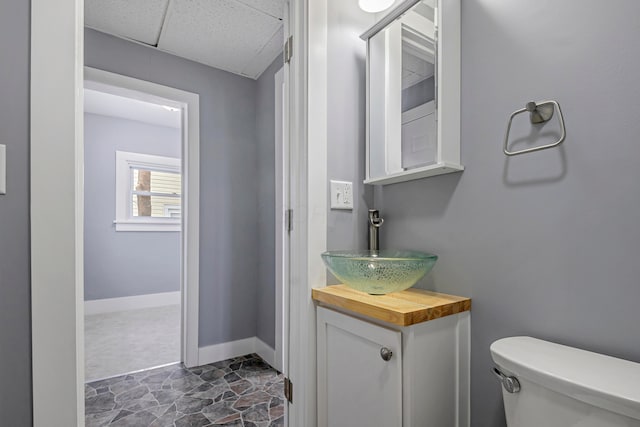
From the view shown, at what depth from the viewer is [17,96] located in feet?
2.71

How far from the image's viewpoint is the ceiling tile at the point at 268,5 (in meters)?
1.81

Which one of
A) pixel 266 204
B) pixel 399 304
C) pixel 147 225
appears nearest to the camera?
pixel 399 304

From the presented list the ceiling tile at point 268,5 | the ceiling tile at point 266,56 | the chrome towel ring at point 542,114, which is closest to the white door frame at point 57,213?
the ceiling tile at point 268,5

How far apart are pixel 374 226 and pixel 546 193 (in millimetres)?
640

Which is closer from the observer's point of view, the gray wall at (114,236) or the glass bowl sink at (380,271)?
the glass bowl sink at (380,271)

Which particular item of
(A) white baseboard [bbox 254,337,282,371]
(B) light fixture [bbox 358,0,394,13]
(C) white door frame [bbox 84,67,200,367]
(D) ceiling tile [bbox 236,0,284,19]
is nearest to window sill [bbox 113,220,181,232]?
(C) white door frame [bbox 84,67,200,367]

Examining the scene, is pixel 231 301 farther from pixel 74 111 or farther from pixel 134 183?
pixel 134 183

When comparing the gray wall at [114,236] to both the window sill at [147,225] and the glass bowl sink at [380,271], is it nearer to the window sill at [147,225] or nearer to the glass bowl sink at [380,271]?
the window sill at [147,225]

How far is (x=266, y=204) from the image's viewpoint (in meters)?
2.47

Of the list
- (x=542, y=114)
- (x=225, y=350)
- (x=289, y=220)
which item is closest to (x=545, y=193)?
(x=542, y=114)

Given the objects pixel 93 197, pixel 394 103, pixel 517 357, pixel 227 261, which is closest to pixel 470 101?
pixel 394 103

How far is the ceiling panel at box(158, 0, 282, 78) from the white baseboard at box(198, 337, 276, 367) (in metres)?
2.19

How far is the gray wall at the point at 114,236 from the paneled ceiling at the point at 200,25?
7.07ft

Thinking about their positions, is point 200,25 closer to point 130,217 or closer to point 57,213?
point 57,213
